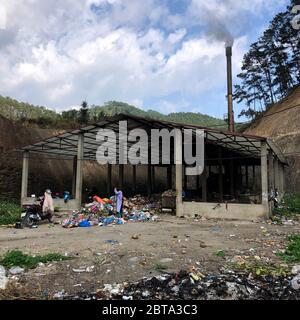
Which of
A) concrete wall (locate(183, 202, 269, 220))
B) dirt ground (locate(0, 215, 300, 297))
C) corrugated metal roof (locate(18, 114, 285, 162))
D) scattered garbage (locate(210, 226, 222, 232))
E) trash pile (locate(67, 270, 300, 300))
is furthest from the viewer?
corrugated metal roof (locate(18, 114, 285, 162))

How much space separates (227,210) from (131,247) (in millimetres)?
6523

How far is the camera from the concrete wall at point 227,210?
492 inches

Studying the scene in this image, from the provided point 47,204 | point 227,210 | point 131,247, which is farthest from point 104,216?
point 131,247

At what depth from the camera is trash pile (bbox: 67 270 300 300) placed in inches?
178

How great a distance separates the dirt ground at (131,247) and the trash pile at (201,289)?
0.38 metres

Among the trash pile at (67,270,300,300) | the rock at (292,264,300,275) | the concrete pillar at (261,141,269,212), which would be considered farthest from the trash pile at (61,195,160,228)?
the rock at (292,264,300,275)

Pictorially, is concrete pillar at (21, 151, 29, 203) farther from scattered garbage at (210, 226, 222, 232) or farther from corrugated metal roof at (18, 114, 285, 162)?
scattered garbage at (210, 226, 222, 232)

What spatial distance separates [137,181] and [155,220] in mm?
15632

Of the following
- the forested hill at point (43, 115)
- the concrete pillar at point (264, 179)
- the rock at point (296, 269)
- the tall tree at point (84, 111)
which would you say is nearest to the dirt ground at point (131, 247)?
the rock at point (296, 269)

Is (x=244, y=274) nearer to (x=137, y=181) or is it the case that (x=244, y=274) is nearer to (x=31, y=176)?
(x=31, y=176)

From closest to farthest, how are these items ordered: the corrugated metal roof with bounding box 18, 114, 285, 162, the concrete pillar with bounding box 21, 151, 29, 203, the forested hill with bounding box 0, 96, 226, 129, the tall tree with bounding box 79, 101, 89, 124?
the corrugated metal roof with bounding box 18, 114, 285, 162, the concrete pillar with bounding box 21, 151, 29, 203, the forested hill with bounding box 0, 96, 226, 129, the tall tree with bounding box 79, 101, 89, 124

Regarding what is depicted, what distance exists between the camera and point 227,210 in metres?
13.1

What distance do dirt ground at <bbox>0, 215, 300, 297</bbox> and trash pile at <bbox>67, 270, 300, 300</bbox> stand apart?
38 cm
